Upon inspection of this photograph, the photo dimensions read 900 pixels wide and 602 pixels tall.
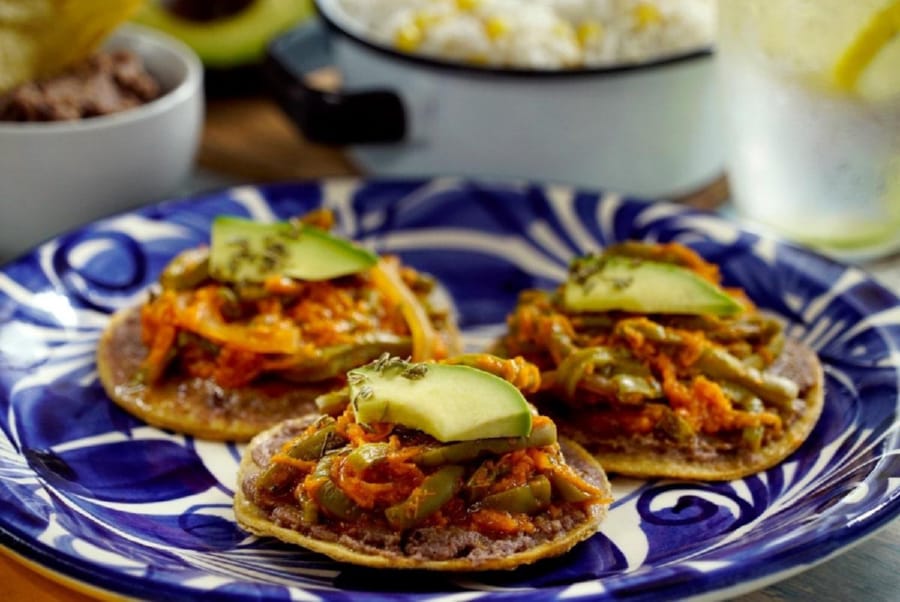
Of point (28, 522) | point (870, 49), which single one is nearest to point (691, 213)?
point (870, 49)

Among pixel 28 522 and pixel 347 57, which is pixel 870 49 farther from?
pixel 28 522

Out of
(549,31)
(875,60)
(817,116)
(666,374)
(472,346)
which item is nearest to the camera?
(666,374)

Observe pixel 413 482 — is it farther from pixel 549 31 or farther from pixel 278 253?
pixel 549 31

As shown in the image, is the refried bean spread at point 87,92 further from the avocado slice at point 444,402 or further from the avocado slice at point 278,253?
the avocado slice at point 444,402

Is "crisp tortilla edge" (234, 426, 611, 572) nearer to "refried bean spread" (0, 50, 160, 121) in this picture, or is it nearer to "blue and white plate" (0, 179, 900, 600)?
"blue and white plate" (0, 179, 900, 600)

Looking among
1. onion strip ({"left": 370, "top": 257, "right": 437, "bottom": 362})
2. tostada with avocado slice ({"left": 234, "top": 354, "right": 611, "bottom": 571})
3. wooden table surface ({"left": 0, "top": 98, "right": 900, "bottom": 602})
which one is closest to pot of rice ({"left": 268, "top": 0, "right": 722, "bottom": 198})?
A: wooden table surface ({"left": 0, "top": 98, "right": 900, "bottom": 602})

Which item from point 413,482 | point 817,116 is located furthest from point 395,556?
point 817,116
